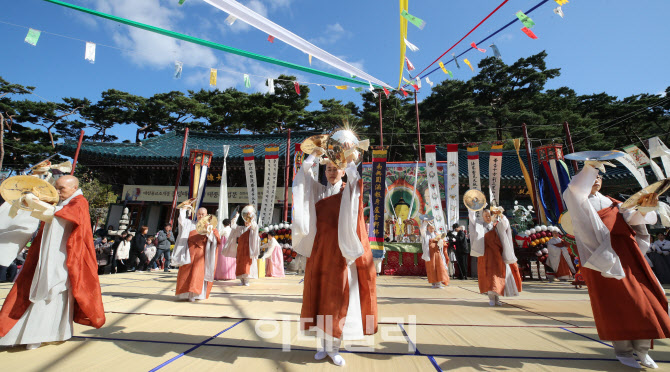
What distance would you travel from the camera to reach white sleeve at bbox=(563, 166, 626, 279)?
2494 mm

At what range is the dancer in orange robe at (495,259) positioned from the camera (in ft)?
17.4

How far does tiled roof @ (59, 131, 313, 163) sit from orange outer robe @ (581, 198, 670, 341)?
14.6m

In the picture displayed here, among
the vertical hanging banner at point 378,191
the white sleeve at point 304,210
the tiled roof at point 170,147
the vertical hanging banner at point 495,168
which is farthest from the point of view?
the tiled roof at point 170,147

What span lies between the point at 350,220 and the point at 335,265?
41 centimetres

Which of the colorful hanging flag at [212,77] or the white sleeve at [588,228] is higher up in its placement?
the colorful hanging flag at [212,77]

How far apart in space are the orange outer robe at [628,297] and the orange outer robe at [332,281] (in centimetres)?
183

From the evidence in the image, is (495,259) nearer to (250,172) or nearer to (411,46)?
(411,46)

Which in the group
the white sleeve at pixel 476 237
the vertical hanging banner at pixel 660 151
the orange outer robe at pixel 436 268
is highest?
the vertical hanging banner at pixel 660 151

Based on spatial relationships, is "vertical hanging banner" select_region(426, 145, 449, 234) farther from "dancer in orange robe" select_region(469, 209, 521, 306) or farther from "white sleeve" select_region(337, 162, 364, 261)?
"white sleeve" select_region(337, 162, 364, 261)

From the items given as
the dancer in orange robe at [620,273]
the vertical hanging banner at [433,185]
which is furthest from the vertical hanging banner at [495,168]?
the dancer in orange robe at [620,273]

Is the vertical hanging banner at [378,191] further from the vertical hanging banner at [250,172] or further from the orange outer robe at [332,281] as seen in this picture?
the orange outer robe at [332,281]

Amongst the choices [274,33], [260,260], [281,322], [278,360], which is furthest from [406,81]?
[260,260]

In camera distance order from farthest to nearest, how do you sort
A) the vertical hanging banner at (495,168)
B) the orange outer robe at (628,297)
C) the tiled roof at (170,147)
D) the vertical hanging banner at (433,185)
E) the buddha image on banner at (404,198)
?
the tiled roof at (170,147) → the buddha image on banner at (404,198) → the vertical hanging banner at (495,168) → the vertical hanging banner at (433,185) → the orange outer robe at (628,297)

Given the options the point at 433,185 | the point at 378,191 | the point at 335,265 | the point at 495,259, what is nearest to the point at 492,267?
the point at 495,259
